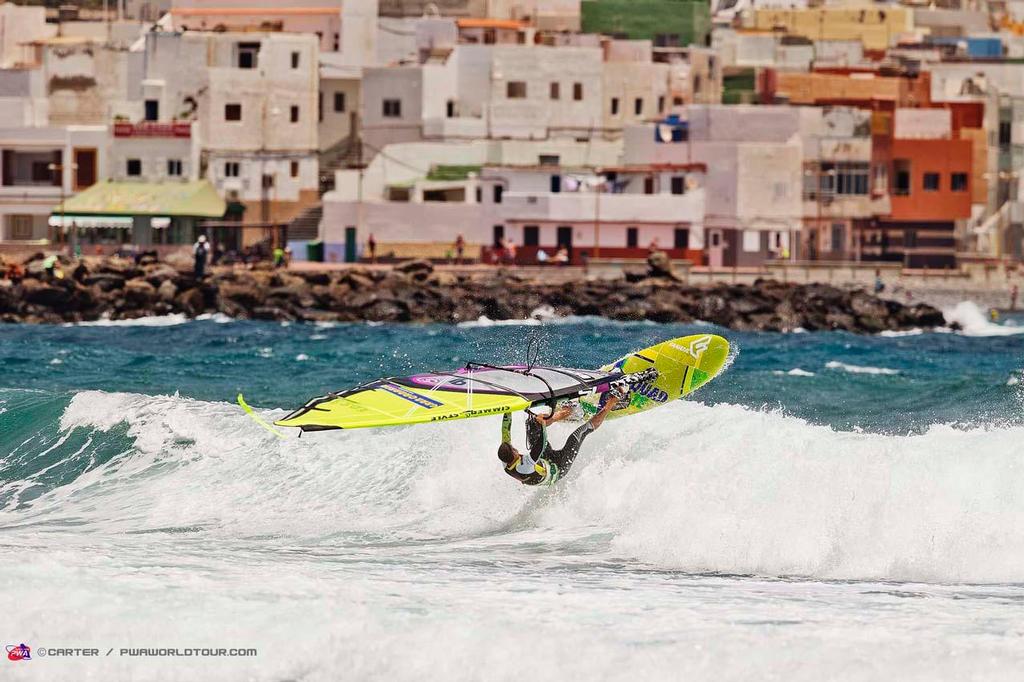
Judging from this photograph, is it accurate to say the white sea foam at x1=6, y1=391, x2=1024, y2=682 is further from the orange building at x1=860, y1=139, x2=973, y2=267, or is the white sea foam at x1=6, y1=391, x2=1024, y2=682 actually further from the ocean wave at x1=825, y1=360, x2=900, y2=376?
the orange building at x1=860, y1=139, x2=973, y2=267

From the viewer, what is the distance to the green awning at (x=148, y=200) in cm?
6912

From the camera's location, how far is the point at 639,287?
5900cm

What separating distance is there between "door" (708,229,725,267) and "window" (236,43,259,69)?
63.9 ft

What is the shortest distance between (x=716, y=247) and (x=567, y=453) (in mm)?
51022

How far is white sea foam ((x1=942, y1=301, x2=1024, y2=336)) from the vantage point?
56250mm

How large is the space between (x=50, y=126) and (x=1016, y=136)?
137ft

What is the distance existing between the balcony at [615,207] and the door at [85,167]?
56.5ft

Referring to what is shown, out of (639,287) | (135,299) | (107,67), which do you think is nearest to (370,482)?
(135,299)

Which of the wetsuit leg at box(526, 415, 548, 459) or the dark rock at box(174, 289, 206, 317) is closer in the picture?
the wetsuit leg at box(526, 415, 548, 459)

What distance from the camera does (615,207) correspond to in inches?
2662

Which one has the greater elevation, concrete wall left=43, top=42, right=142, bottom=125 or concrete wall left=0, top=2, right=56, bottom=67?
concrete wall left=0, top=2, right=56, bottom=67

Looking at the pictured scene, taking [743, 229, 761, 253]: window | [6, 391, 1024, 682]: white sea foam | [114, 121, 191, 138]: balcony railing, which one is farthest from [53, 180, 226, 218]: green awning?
[6, 391, 1024, 682]: white sea foam

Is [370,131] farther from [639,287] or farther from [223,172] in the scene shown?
[639,287]

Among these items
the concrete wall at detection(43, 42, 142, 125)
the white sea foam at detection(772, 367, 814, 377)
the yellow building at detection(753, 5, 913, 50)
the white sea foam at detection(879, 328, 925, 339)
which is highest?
the yellow building at detection(753, 5, 913, 50)
